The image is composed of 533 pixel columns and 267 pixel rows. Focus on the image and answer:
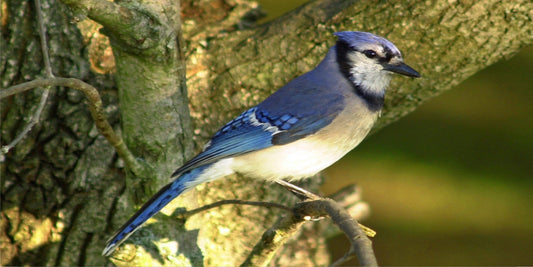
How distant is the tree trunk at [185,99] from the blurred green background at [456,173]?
0.89m

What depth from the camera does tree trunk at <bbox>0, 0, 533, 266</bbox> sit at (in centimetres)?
257

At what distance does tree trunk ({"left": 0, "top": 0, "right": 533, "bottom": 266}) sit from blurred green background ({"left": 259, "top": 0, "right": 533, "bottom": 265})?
35.0 inches

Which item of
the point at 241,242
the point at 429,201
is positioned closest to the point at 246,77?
the point at 241,242

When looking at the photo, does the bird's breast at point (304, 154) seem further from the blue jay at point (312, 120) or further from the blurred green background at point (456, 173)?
the blurred green background at point (456, 173)

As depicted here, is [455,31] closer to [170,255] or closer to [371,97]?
[371,97]

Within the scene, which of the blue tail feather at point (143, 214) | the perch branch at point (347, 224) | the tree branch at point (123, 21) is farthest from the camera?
the blue tail feather at point (143, 214)

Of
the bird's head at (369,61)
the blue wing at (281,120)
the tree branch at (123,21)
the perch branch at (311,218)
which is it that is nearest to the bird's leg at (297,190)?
the perch branch at (311,218)

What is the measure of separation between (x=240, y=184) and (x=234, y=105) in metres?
0.33

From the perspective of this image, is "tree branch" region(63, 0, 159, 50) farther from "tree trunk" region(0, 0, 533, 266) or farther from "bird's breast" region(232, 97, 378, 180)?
"bird's breast" region(232, 97, 378, 180)

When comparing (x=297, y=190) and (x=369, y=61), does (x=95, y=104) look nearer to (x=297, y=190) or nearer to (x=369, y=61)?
(x=297, y=190)

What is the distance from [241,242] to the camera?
3008 mm

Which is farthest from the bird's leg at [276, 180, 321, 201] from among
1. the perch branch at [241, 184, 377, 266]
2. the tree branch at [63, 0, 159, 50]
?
the tree branch at [63, 0, 159, 50]

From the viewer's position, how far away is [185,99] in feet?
8.25

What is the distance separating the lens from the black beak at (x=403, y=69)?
2527mm
